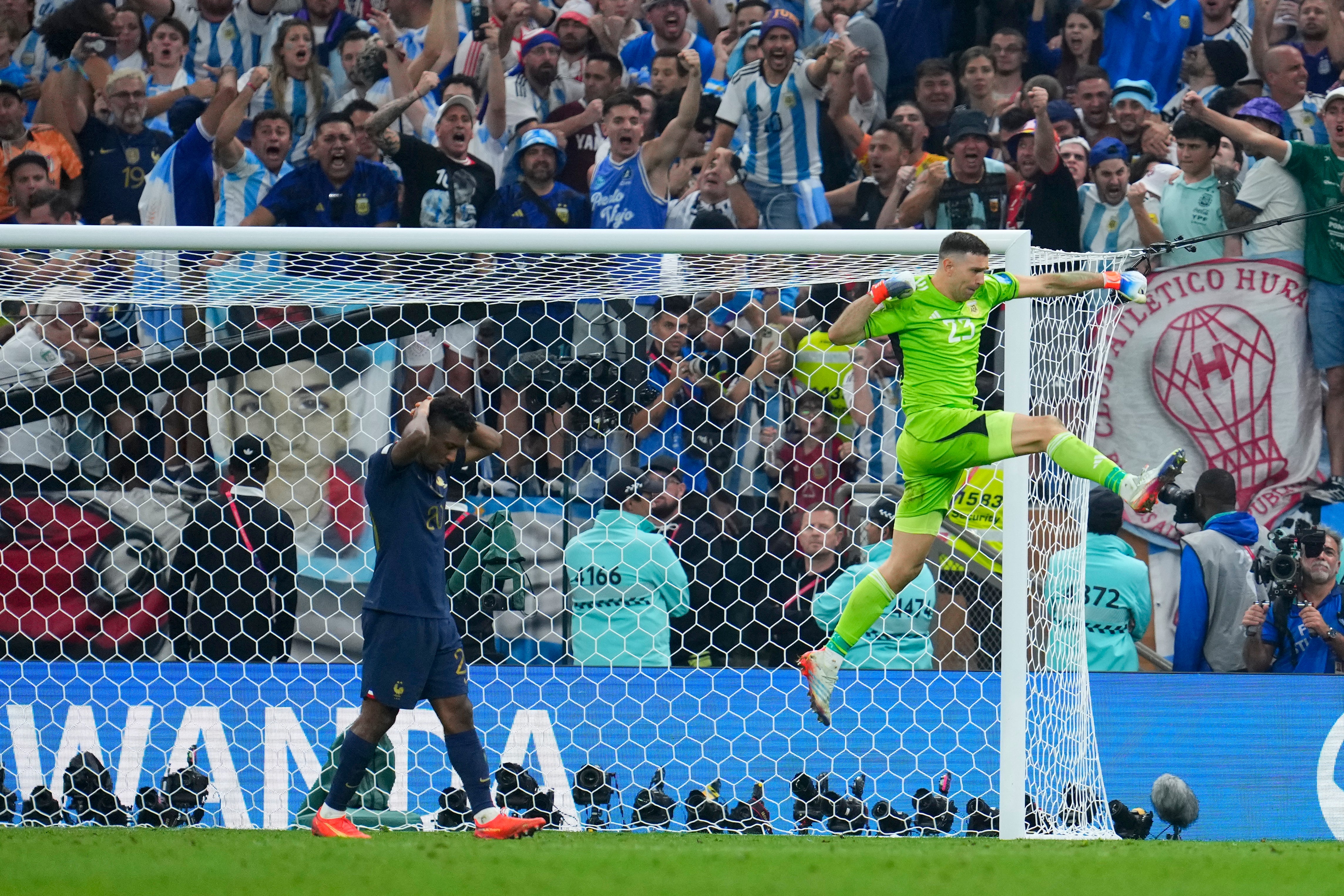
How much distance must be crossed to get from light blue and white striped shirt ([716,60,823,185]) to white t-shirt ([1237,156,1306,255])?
103 inches

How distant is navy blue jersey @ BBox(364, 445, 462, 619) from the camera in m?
5.26

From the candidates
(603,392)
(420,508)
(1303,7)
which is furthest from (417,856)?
(1303,7)

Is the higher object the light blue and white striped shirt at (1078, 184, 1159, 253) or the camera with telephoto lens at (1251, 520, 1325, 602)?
the light blue and white striped shirt at (1078, 184, 1159, 253)

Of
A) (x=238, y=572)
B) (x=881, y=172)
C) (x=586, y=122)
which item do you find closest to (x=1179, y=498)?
(x=881, y=172)

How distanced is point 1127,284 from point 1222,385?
3.12 metres

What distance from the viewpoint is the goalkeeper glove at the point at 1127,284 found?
558cm

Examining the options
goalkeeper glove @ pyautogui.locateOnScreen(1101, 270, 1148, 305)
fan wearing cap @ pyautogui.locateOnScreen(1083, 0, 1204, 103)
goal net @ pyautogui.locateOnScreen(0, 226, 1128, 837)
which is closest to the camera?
goalkeeper glove @ pyautogui.locateOnScreen(1101, 270, 1148, 305)

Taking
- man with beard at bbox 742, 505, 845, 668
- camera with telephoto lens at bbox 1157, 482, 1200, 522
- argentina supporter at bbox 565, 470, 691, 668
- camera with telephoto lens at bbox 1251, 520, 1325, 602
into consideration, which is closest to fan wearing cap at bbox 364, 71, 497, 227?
argentina supporter at bbox 565, 470, 691, 668

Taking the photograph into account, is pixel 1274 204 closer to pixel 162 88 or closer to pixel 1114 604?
pixel 1114 604

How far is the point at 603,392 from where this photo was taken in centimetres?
730

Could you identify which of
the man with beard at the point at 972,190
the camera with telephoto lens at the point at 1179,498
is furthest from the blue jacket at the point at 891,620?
the man with beard at the point at 972,190

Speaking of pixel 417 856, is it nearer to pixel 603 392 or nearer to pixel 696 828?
pixel 696 828

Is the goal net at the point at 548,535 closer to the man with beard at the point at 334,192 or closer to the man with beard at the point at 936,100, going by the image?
the man with beard at the point at 334,192

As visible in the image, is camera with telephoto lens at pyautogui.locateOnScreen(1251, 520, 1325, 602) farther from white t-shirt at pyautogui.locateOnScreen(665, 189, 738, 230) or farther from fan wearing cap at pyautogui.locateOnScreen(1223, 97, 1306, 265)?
white t-shirt at pyautogui.locateOnScreen(665, 189, 738, 230)
